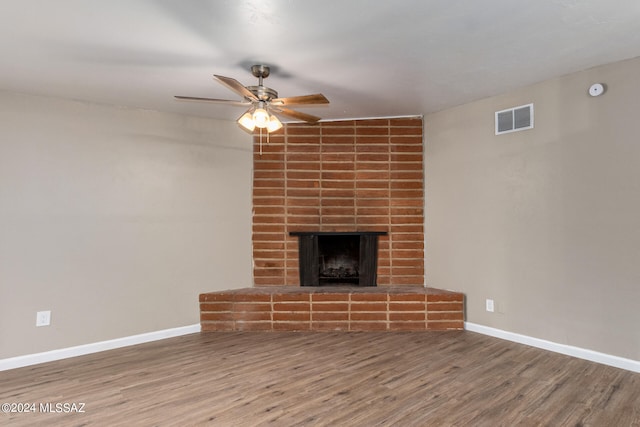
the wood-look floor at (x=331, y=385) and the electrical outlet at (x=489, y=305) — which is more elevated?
the electrical outlet at (x=489, y=305)

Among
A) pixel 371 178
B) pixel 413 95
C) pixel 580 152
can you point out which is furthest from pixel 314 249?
pixel 580 152

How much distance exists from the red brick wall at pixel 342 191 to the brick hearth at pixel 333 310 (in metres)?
0.41

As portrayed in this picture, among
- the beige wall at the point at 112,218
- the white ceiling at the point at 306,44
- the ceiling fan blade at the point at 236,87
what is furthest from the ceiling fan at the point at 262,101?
the beige wall at the point at 112,218

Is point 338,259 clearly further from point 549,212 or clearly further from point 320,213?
point 549,212

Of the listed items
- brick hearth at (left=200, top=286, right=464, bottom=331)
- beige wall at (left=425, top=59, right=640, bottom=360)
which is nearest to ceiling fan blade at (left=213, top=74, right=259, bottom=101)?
brick hearth at (left=200, top=286, right=464, bottom=331)

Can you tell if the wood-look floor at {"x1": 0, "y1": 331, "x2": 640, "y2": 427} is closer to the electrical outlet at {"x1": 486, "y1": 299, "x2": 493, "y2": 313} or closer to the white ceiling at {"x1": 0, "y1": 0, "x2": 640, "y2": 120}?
the electrical outlet at {"x1": 486, "y1": 299, "x2": 493, "y2": 313}

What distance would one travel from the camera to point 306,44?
88.2 inches

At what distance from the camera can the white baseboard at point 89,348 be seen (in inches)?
111

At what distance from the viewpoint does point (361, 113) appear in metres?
3.85

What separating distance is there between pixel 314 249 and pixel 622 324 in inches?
108

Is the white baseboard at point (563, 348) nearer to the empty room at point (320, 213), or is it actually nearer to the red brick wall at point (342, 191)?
the empty room at point (320, 213)

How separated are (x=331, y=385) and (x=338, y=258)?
1.92 m

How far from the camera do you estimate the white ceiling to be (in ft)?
6.16

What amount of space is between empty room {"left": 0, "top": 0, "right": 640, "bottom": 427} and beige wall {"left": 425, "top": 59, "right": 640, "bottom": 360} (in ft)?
0.06
